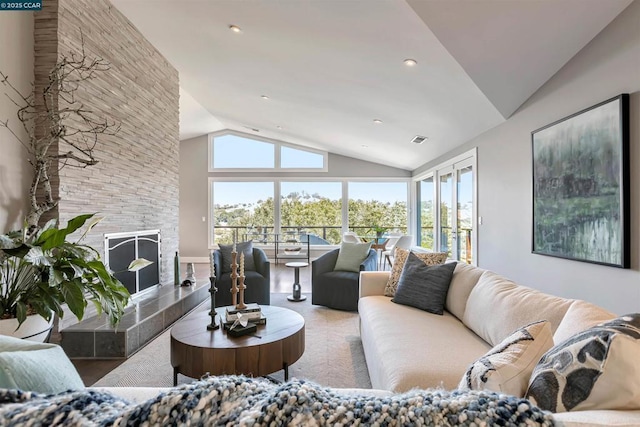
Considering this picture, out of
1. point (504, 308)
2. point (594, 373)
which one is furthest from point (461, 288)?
point (594, 373)

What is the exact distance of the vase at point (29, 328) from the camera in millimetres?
1833

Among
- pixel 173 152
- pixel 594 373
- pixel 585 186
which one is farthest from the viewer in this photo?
pixel 173 152

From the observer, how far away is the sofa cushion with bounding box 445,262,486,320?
7.27 ft

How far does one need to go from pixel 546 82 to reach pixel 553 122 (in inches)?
15.3

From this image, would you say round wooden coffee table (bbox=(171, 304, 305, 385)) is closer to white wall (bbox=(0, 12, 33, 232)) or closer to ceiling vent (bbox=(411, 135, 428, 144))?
white wall (bbox=(0, 12, 33, 232))

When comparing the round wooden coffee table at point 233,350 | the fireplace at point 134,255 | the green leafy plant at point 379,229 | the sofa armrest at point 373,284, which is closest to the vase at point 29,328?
the round wooden coffee table at point 233,350

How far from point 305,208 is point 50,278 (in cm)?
623

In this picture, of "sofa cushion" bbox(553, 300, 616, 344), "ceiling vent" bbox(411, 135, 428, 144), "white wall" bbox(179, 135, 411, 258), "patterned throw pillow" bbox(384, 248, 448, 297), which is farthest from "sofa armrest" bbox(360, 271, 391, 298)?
"white wall" bbox(179, 135, 411, 258)

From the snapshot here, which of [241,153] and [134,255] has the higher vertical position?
[241,153]

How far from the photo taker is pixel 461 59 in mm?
2607

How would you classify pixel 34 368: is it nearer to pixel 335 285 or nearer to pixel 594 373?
pixel 594 373

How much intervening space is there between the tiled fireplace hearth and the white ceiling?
2.83 metres

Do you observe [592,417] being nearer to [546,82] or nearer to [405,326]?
[405,326]

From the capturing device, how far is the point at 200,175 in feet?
26.0
